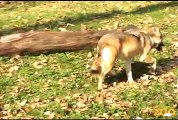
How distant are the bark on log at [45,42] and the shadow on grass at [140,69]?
1.04 m

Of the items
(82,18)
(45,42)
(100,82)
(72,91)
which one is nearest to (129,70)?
(100,82)

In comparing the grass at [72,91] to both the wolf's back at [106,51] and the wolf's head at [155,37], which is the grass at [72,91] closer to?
the wolf's back at [106,51]

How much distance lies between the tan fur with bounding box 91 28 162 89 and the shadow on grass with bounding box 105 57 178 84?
0.35 m

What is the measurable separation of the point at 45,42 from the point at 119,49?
2.95m

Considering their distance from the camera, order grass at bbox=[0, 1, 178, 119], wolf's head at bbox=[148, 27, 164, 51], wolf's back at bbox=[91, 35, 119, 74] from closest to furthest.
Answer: grass at bbox=[0, 1, 178, 119] < wolf's back at bbox=[91, 35, 119, 74] < wolf's head at bbox=[148, 27, 164, 51]

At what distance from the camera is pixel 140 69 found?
32.5 ft

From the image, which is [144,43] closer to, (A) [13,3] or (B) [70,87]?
(B) [70,87]

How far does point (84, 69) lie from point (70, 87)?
1253 millimetres

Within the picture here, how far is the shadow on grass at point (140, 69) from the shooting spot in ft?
30.5

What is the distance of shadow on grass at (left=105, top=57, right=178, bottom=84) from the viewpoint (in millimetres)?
9281

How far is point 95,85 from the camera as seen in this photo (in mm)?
A: 8891

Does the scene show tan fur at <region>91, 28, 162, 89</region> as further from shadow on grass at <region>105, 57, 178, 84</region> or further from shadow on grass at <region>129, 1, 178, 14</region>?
shadow on grass at <region>129, 1, 178, 14</region>

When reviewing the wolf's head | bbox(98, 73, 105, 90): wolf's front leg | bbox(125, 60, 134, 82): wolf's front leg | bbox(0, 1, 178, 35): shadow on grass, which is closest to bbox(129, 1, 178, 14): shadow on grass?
bbox(0, 1, 178, 35): shadow on grass

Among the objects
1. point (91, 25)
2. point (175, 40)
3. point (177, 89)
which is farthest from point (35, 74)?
point (91, 25)
